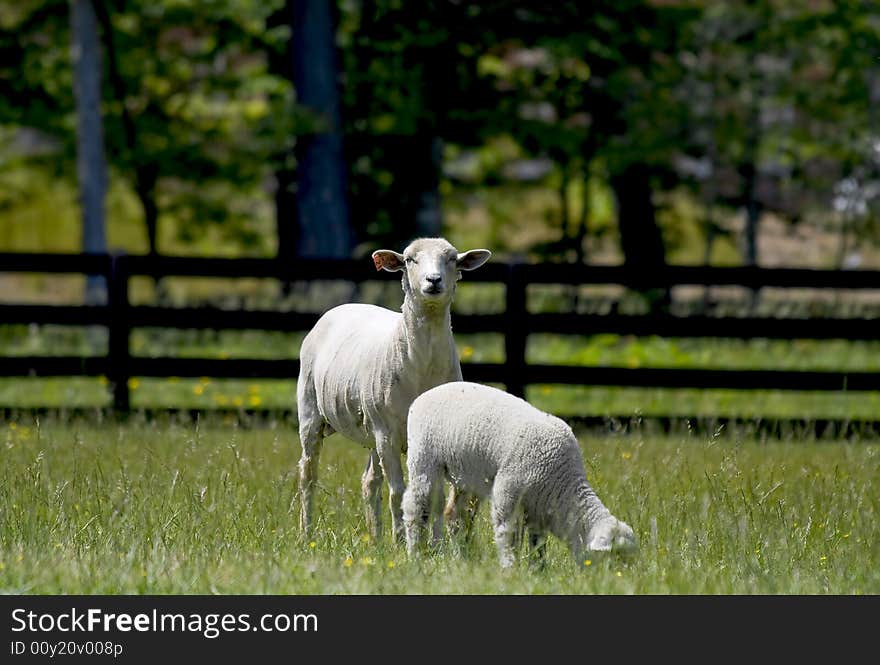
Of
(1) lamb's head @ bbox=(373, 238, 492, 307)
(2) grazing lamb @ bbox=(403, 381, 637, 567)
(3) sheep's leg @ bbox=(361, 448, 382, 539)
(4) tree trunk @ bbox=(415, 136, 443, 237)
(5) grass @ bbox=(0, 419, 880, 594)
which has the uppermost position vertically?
(4) tree trunk @ bbox=(415, 136, 443, 237)

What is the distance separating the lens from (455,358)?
6566 mm

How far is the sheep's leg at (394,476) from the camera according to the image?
632 centimetres

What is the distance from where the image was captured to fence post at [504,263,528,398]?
1101 centimetres

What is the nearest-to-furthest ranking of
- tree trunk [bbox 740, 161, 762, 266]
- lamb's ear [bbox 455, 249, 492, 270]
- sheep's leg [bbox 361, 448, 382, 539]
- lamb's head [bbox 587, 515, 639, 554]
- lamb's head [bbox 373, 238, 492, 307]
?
lamb's head [bbox 587, 515, 639, 554]
lamb's head [bbox 373, 238, 492, 307]
lamb's ear [bbox 455, 249, 492, 270]
sheep's leg [bbox 361, 448, 382, 539]
tree trunk [bbox 740, 161, 762, 266]

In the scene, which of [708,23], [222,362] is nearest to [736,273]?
[222,362]

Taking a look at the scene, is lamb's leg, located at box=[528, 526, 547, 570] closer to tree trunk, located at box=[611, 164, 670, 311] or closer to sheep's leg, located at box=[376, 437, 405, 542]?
sheep's leg, located at box=[376, 437, 405, 542]

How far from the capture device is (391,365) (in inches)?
255

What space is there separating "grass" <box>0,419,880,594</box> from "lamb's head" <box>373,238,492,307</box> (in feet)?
3.46

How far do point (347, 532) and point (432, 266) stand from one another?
1280 millimetres

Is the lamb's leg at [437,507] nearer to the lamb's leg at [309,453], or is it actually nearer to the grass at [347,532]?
the grass at [347,532]

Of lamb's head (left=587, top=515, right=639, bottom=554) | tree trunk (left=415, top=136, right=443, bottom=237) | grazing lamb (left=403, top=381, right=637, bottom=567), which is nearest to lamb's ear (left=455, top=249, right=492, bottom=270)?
grazing lamb (left=403, top=381, right=637, bottom=567)

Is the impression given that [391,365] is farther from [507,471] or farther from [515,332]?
[515,332]
